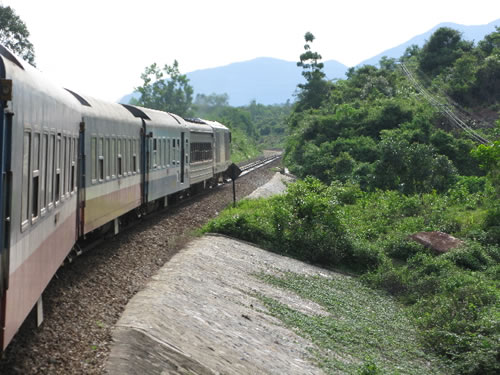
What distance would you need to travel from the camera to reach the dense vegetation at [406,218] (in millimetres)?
14367

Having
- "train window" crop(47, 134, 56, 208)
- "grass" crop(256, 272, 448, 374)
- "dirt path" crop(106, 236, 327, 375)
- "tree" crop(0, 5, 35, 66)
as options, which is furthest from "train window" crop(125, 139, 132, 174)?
"tree" crop(0, 5, 35, 66)

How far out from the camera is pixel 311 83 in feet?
242

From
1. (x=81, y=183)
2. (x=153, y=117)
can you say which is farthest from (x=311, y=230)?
(x=81, y=183)

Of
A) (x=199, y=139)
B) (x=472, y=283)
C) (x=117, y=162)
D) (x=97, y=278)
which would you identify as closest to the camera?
(x=97, y=278)

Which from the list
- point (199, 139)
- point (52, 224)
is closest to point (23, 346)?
point (52, 224)

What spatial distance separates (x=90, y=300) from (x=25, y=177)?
14.3 ft

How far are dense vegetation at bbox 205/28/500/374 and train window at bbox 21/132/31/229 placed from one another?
20.4ft

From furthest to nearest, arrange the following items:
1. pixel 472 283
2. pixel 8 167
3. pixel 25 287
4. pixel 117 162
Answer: pixel 472 283, pixel 117 162, pixel 25 287, pixel 8 167

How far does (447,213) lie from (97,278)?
15.8 metres

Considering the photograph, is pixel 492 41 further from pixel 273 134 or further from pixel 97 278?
pixel 273 134

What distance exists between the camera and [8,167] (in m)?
5.09

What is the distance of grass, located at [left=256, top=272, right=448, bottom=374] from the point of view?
37.5 feet

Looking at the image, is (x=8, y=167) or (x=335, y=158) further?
(x=335, y=158)

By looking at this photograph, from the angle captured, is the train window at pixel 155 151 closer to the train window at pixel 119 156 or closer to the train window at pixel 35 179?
the train window at pixel 119 156
